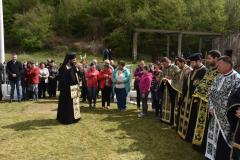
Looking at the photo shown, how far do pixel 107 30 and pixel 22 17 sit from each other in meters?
9.28

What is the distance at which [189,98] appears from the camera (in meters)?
9.04

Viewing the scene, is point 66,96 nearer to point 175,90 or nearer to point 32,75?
point 175,90

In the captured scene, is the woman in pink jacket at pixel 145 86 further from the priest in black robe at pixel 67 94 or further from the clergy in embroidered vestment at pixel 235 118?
the clergy in embroidered vestment at pixel 235 118

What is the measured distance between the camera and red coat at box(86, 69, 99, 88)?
13502mm

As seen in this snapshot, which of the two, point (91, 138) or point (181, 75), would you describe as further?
point (181, 75)

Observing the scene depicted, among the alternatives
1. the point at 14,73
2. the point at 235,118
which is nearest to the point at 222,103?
the point at 235,118

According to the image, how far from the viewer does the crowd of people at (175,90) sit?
258 inches

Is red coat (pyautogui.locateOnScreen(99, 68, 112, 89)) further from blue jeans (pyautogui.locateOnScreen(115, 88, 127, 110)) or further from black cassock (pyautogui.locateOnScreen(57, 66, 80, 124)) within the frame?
black cassock (pyautogui.locateOnScreen(57, 66, 80, 124))

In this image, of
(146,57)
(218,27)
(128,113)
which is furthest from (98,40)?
(128,113)

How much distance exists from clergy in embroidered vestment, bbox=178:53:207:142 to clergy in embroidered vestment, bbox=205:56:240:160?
5.40 ft

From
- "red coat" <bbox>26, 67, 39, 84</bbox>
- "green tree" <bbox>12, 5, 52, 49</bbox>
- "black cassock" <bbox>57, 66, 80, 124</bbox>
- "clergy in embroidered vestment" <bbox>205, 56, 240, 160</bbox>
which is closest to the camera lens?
"clergy in embroidered vestment" <bbox>205, 56, 240, 160</bbox>

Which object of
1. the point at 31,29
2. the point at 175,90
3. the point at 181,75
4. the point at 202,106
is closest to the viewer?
the point at 202,106

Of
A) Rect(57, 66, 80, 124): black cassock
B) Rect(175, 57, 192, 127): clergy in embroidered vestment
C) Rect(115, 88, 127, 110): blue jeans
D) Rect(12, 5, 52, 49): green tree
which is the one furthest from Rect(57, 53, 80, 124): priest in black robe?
Rect(12, 5, 52, 49): green tree

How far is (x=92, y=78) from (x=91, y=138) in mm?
4321
